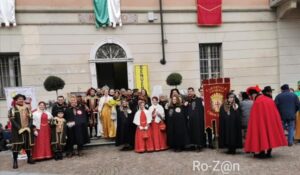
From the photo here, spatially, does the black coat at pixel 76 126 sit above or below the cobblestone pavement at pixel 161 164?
above

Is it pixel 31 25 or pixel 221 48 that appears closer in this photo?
pixel 31 25

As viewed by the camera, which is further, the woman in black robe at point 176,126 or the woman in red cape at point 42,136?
the woman in black robe at point 176,126

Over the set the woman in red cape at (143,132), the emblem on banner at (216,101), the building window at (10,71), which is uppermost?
the building window at (10,71)

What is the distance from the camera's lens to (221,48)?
53.6 feet

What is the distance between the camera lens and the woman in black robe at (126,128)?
10734 millimetres

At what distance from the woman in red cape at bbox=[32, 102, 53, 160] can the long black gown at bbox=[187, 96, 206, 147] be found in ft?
12.6

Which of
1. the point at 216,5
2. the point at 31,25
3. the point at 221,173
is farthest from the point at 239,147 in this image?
the point at 31,25

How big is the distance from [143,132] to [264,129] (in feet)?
10.9

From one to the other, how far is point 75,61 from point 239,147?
25.6ft

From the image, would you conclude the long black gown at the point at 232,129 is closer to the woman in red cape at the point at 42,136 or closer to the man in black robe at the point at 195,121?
the man in black robe at the point at 195,121

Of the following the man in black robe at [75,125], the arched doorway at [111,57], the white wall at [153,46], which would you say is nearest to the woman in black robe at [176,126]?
the man in black robe at [75,125]

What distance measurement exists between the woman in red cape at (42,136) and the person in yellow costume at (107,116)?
2055 mm

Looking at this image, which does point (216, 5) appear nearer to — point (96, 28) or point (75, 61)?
point (96, 28)

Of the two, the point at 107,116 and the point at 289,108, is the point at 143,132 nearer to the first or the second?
the point at 107,116
